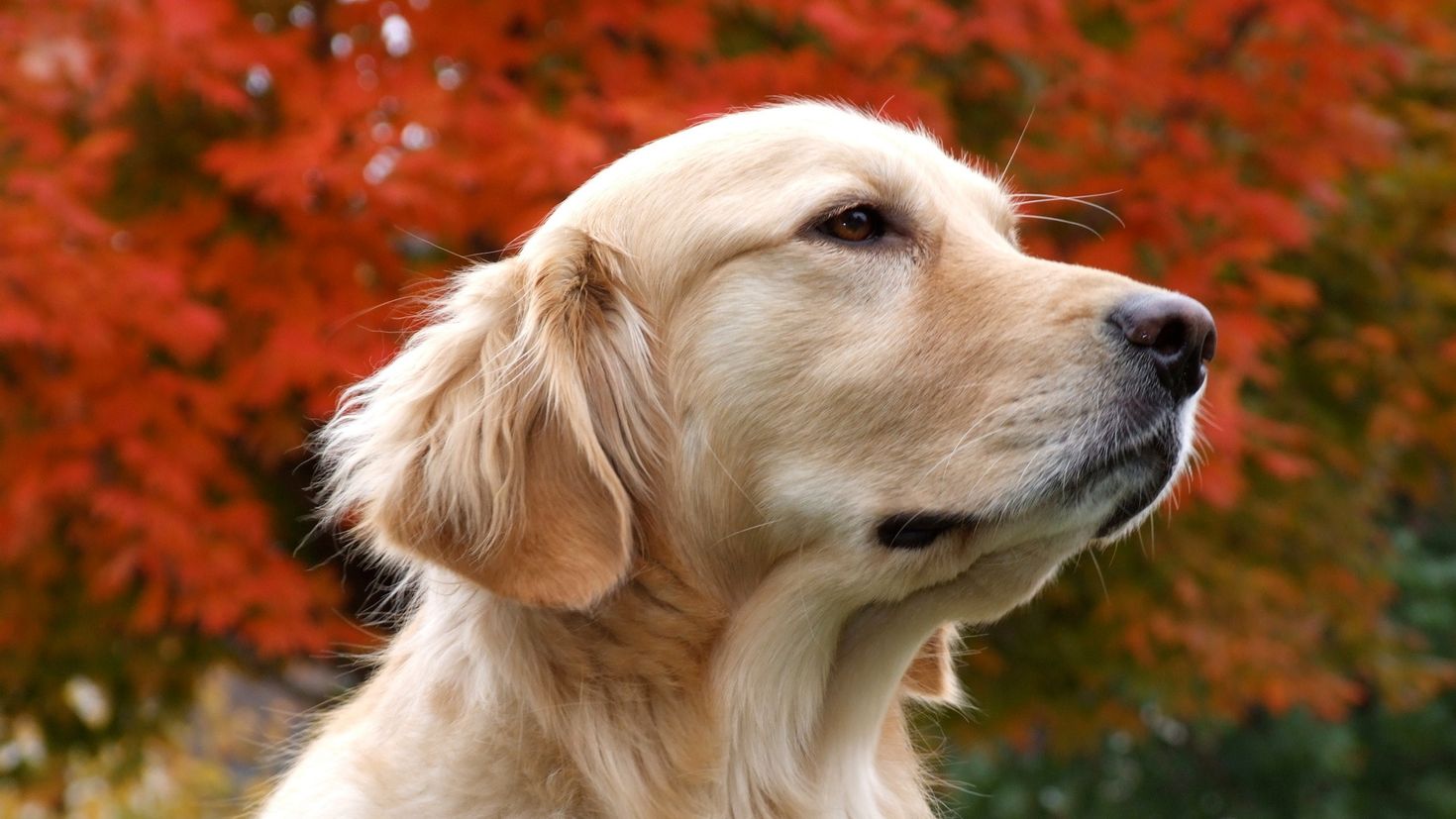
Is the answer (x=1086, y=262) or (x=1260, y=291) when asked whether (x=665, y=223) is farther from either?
(x=1260, y=291)

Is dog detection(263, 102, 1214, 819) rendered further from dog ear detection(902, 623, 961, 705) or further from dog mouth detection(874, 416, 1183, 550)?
dog ear detection(902, 623, 961, 705)

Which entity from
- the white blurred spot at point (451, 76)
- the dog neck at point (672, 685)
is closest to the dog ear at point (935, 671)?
the dog neck at point (672, 685)

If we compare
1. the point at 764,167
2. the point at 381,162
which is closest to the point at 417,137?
the point at 381,162

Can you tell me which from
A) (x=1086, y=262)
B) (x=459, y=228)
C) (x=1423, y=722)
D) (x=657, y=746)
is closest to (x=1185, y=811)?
(x=1423, y=722)

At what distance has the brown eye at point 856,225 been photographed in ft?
9.30

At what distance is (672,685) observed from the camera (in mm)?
2699

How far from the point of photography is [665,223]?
2906 millimetres

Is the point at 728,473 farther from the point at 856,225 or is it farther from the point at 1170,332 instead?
the point at 1170,332

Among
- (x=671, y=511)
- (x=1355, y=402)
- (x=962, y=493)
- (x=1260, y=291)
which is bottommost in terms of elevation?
(x=1355, y=402)

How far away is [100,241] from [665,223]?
98.7 inches

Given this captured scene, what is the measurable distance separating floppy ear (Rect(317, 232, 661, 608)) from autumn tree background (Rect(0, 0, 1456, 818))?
2.43 feet

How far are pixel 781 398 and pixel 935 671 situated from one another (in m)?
0.98

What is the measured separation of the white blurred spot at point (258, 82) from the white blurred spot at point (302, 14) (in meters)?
0.24

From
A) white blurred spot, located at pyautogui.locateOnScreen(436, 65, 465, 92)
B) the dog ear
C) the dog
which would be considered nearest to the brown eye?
the dog
